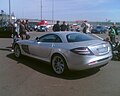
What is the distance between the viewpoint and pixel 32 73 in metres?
6.98

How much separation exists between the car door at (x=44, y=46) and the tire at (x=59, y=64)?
0.37 m

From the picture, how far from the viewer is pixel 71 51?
6254 millimetres

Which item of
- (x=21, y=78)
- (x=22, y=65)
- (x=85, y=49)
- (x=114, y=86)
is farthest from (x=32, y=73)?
(x=114, y=86)

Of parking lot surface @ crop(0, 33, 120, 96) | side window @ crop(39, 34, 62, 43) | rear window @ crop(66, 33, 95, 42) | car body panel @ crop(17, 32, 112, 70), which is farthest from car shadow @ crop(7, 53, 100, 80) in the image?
rear window @ crop(66, 33, 95, 42)

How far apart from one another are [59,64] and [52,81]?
2.71 ft

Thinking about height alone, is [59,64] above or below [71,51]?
below

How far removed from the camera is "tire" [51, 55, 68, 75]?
259 inches

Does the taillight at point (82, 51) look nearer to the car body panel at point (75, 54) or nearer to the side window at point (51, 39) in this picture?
the car body panel at point (75, 54)

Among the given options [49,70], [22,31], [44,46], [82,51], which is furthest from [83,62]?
[22,31]

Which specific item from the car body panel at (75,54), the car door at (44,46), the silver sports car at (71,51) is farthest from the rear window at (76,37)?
the car door at (44,46)

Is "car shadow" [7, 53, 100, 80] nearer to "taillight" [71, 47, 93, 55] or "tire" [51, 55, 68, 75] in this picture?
"tire" [51, 55, 68, 75]

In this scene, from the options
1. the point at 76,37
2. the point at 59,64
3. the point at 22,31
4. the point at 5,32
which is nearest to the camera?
the point at 59,64

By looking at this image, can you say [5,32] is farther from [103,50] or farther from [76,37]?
[103,50]

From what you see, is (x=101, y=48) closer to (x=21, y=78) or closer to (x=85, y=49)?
(x=85, y=49)
